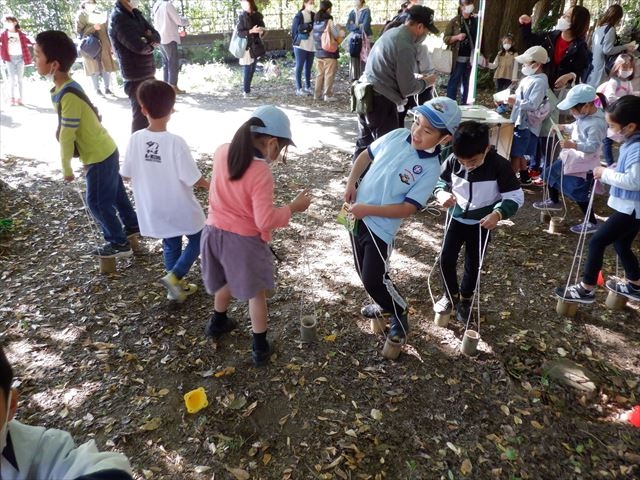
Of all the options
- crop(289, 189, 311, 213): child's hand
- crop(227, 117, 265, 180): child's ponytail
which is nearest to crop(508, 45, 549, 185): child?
crop(289, 189, 311, 213): child's hand

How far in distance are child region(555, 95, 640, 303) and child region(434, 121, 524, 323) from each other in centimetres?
80

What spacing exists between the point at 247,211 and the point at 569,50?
5598 mm

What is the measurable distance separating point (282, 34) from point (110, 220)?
45.4 feet

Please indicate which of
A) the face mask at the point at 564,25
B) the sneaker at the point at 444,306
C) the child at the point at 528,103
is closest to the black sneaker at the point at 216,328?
the sneaker at the point at 444,306

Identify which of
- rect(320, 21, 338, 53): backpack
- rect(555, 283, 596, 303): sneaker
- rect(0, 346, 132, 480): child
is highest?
rect(320, 21, 338, 53): backpack

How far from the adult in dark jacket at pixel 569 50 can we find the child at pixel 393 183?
426 centimetres

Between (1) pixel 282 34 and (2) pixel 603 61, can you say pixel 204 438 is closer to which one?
(2) pixel 603 61

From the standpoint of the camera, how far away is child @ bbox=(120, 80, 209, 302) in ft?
11.0

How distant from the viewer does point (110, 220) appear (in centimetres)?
420

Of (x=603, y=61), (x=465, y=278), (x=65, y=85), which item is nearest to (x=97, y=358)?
(x=65, y=85)

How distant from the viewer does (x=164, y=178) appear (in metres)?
3.44

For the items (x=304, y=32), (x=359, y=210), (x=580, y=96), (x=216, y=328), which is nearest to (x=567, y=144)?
(x=580, y=96)

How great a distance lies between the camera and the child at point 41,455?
3.86 feet

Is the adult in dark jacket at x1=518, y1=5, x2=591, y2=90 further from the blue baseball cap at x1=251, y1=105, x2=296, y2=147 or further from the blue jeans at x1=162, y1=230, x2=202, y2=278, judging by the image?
the blue jeans at x1=162, y1=230, x2=202, y2=278
